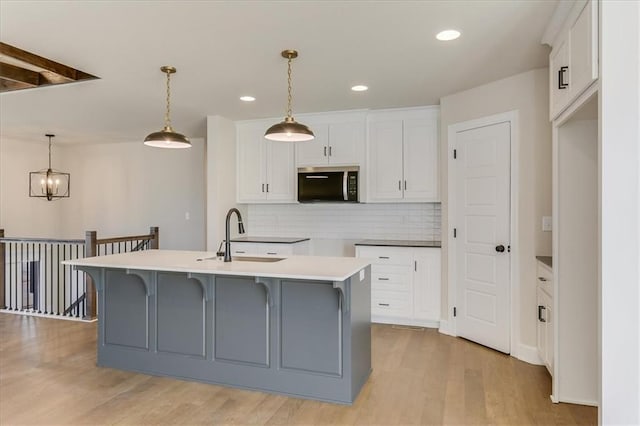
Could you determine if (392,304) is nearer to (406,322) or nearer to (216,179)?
(406,322)

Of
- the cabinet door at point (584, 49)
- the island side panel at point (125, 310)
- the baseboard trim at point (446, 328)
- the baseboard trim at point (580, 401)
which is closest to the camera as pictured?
the cabinet door at point (584, 49)

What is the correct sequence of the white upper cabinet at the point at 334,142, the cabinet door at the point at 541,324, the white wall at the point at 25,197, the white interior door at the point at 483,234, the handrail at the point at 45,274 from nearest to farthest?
the cabinet door at the point at 541,324 → the white interior door at the point at 483,234 → the white upper cabinet at the point at 334,142 → the handrail at the point at 45,274 → the white wall at the point at 25,197

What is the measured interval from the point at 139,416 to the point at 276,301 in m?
1.09

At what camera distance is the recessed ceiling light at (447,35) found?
2.74 meters

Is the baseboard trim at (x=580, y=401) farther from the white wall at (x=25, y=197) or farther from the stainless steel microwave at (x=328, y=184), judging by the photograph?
the white wall at (x=25, y=197)

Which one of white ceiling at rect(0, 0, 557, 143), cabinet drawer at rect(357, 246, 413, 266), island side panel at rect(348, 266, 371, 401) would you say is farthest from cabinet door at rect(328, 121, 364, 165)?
island side panel at rect(348, 266, 371, 401)

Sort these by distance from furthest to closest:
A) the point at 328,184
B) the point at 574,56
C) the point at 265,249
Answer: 1. the point at 265,249
2. the point at 328,184
3. the point at 574,56

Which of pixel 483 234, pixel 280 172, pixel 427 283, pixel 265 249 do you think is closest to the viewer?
pixel 483 234

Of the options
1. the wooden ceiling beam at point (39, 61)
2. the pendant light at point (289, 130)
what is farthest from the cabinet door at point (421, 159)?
the wooden ceiling beam at point (39, 61)

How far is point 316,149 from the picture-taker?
16.7 ft

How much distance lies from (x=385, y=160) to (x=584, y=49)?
9.18ft

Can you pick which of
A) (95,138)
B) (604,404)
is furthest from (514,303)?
(95,138)

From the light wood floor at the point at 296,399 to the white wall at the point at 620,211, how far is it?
0.79m

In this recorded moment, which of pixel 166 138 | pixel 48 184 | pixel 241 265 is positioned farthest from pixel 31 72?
pixel 48 184
